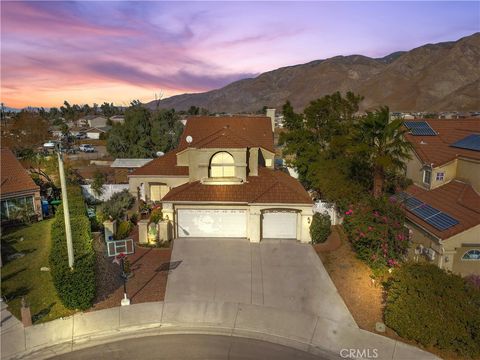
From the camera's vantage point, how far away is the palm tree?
21.5 meters

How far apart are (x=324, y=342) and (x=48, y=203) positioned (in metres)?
25.2

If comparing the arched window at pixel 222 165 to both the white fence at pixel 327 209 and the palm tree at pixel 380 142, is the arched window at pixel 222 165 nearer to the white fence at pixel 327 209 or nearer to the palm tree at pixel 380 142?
the white fence at pixel 327 209

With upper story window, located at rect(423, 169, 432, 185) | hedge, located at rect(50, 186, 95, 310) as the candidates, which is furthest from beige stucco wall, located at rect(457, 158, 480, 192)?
hedge, located at rect(50, 186, 95, 310)

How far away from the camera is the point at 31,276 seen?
62.0 feet

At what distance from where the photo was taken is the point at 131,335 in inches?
568

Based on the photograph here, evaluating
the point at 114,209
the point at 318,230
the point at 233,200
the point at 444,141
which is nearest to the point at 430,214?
the point at 318,230

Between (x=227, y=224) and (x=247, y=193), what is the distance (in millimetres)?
2503

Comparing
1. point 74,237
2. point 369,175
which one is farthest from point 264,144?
point 74,237

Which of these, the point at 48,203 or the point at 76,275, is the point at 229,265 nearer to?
the point at 76,275

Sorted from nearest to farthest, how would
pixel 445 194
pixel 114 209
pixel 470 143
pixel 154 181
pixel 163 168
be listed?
1. pixel 445 194
2. pixel 470 143
3. pixel 114 209
4. pixel 154 181
5. pixel 163 168

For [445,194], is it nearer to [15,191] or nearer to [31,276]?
[31,276]

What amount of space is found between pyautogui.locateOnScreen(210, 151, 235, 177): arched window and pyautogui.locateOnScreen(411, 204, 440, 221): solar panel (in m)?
12.2

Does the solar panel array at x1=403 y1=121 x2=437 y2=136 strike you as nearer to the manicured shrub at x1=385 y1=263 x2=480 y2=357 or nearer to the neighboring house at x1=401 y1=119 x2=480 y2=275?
the neighboring house at x1=401 y1=119 x2=480 y2=275

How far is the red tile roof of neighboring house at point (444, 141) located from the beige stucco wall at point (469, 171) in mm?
404
